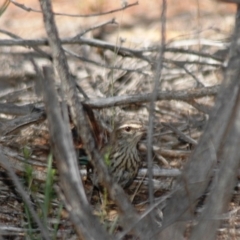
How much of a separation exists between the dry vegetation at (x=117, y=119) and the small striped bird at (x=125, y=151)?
0.08m

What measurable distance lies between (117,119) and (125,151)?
0.43 metres

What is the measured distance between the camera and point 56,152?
8.95ft

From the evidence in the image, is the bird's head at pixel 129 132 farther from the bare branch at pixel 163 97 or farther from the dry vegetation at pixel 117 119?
the bare branch at pixel 163 97

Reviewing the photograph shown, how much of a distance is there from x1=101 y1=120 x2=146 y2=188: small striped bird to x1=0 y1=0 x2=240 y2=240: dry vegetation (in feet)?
0.25

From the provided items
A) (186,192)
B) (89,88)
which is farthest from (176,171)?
(186,192)

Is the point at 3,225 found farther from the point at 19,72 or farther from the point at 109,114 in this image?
the point at 19,72

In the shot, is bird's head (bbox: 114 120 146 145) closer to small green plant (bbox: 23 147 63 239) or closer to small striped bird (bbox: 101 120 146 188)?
small striped bird (bbox: 101 120 146 188)

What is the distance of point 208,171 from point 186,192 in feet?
0.33

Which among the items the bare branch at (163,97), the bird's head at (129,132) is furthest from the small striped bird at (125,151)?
the bare branch at (163,97)

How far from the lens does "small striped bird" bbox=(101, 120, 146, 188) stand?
5.05 m

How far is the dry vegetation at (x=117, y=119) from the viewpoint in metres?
2.67

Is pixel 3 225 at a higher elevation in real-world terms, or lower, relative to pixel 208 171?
lower

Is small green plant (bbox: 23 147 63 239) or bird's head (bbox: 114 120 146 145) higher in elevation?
bird's head (bbox: 114 120 146 145)

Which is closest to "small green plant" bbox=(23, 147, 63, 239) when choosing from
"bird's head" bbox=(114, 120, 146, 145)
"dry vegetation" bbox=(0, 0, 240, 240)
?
"dry vegetation" bbox=(0, 0, 240, 240)
